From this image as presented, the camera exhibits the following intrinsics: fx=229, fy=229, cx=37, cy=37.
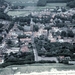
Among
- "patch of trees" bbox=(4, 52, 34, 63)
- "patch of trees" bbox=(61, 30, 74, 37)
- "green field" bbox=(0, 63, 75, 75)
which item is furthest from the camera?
"patch of trees" bbox=(61, 30, 74, 37)

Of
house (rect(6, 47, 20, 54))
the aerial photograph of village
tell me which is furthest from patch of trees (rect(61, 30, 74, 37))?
house (rect(6, 47, 20, 54))

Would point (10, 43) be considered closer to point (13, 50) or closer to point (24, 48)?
point (13, 50)

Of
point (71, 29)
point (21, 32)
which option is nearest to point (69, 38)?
point (71, 29)

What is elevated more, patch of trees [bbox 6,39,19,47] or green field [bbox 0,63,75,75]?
patch of trees [bbox 6,39,19,47]

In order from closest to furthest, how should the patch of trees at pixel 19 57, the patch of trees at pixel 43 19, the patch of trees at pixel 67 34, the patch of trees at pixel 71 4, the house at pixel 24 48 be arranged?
the patch of trees at pixel 19 57, the house at pixel 24 48, the patch of trees at pixel 67 34, the patch of trees at pixel 43 19, the patch of trees at pixel 71 4

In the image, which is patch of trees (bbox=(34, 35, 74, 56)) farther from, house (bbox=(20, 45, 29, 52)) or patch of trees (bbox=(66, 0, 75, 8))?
patch of trees (bbox=(66, 0, 75, 8))

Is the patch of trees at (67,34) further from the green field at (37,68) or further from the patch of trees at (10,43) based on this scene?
the green field at (37,68)

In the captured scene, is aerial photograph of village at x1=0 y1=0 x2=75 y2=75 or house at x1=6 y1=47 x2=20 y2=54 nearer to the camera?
aerial photograph of village at x1=0 y1=0 x2=75 y2=75

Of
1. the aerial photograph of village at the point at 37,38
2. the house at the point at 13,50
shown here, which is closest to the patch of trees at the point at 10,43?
the aerial photograph of village at the point at 37,38

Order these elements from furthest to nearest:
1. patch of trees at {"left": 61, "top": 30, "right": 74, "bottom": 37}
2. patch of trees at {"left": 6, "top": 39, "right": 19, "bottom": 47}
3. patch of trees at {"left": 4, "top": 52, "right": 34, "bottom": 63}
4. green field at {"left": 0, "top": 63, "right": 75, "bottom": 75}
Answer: patch of trees at {"left": 61, "top": 30, "right": 74, "bottom": 37} → patch of trees at {"left": 6, "top": 39, "right": 19, "bottom": 47} → patch of trees at {"left": 4, "top": 52, "right": 34, "bottom": 63} → green field at {"left": 0, "top": 63, "right": 75, "bottom": 75}
